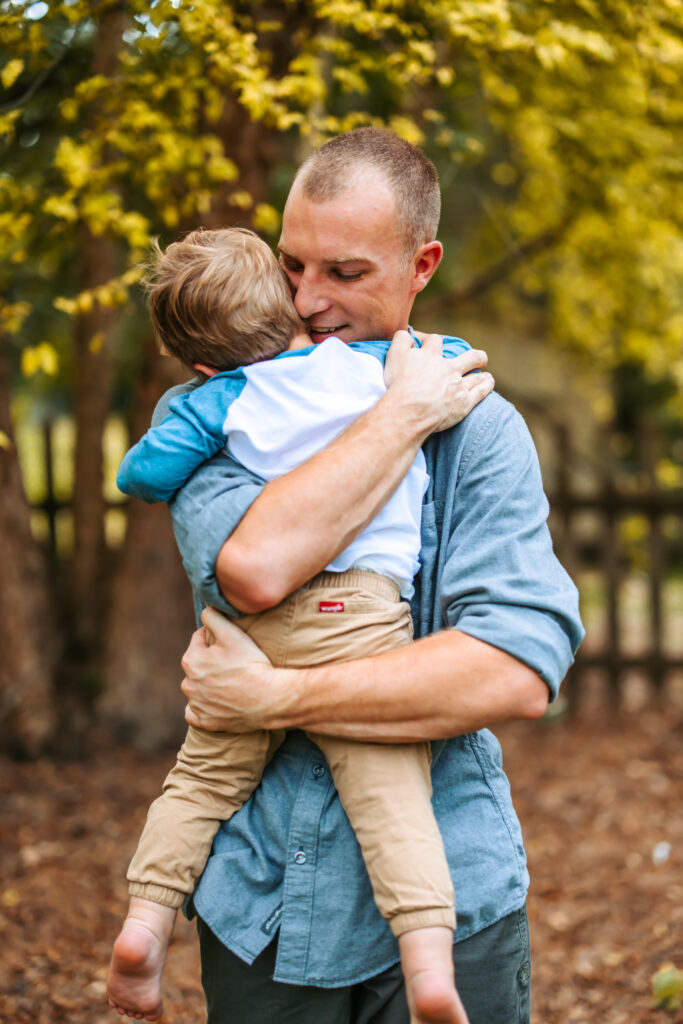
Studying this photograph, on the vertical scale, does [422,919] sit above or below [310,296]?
below

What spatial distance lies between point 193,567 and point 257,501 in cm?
16

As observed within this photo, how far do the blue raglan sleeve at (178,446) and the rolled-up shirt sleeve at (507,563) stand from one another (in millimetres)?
434

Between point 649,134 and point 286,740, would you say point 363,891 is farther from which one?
point 649,134

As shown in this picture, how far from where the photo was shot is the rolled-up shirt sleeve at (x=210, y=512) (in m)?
1.50

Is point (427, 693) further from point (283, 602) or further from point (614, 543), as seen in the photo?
point (614, 543)

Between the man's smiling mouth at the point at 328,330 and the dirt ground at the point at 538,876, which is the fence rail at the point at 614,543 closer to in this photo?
the dirt ground at the point at 538,876

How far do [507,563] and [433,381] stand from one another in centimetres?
34

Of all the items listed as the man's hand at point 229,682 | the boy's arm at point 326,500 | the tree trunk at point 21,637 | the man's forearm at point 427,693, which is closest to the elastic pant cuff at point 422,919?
the man's forearm at point 427,693

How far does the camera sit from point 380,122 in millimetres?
3625

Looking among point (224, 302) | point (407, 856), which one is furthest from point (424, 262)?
point (407, 856)

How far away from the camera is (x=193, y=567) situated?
153 centimetres

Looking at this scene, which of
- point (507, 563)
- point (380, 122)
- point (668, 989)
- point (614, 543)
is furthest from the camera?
point (614, 543)

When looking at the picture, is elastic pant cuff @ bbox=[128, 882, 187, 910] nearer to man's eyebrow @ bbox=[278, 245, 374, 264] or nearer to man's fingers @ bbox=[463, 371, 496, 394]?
man's fingers @ bbox=[463, 371, 496, 394]

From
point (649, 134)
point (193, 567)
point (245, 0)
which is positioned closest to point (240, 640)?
point (193, 567)
